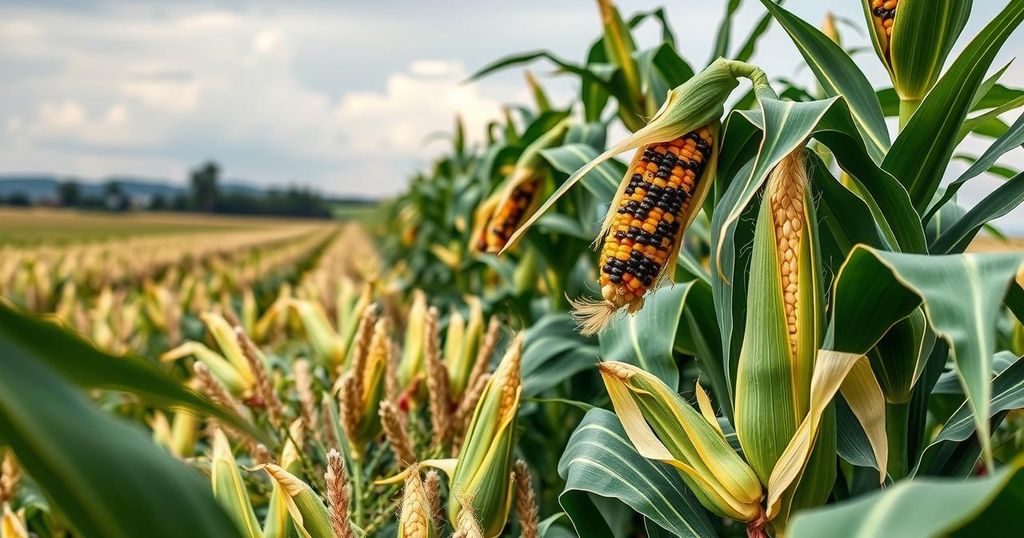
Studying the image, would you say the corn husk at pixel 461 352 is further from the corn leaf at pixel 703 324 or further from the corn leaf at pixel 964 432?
the corn leaf at pixel 964 432

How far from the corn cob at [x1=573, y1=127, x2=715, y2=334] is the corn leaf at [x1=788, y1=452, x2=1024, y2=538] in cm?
40

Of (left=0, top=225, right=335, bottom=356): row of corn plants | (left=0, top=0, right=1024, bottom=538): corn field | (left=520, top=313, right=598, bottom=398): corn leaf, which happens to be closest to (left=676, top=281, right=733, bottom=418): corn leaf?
(left=0, top=0, right=1024, bottom=538): corn field

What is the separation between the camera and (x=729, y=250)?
0.92 meters

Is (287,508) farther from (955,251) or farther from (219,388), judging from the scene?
(955,251)

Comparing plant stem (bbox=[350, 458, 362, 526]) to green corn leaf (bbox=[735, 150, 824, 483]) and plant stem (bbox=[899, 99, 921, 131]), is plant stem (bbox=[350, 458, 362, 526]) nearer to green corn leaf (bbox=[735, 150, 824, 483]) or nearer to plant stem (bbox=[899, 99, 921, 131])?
green corn leaf (bbox=[735, 150, 824, 483])

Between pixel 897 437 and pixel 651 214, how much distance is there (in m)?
0.44

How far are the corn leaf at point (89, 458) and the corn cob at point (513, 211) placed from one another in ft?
4.69

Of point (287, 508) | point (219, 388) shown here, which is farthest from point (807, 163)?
point (219, 388)

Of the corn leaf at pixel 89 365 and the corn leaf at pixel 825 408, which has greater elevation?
the corn leaf at pixel 89 365

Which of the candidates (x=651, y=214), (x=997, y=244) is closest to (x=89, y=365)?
(x=651, y=214)

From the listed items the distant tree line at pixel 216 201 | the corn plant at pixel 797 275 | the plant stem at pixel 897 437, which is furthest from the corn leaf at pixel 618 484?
the distant tree line at pixel 216 201

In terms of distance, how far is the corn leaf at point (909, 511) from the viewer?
1.45ft

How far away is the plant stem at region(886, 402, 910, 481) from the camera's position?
1.01m

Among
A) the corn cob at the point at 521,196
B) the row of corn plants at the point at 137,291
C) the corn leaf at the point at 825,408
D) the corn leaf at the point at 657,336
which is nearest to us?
the corn leaf at the point at 825,408
